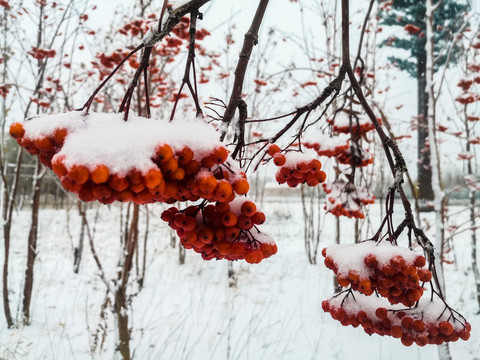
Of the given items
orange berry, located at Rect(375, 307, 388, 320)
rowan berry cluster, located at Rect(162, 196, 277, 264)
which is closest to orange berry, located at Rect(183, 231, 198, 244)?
rowan berry cluster, located at Rect(162, 196, 277, 264)

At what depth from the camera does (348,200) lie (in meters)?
2.22

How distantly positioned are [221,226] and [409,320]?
820 mm

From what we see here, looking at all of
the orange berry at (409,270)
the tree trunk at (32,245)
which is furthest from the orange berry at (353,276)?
the tree trunk at (32,245)

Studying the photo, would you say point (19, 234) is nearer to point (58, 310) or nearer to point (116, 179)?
point (58, 310)

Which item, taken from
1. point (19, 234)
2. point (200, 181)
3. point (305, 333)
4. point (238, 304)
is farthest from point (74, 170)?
point (19, 234)

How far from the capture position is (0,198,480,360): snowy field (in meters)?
3.47

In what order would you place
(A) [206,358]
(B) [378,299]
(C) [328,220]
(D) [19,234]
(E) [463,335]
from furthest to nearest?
(C) [328,220]
(D) [19,234]
(A) [206,358]
(B) [378,299]
(E) [463,335]

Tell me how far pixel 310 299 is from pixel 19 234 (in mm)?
8948

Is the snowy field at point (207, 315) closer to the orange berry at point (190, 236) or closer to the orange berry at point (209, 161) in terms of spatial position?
the orange berry at point (190, 236)

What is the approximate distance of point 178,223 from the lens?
0.74 m

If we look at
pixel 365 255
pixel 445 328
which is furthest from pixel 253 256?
pixel 445 328

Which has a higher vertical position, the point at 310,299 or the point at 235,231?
the point at 235,231

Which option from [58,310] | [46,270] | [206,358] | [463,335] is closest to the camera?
[463,335]

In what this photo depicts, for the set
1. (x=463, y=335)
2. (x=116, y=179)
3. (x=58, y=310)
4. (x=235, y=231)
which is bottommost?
(x=58, y=310)
